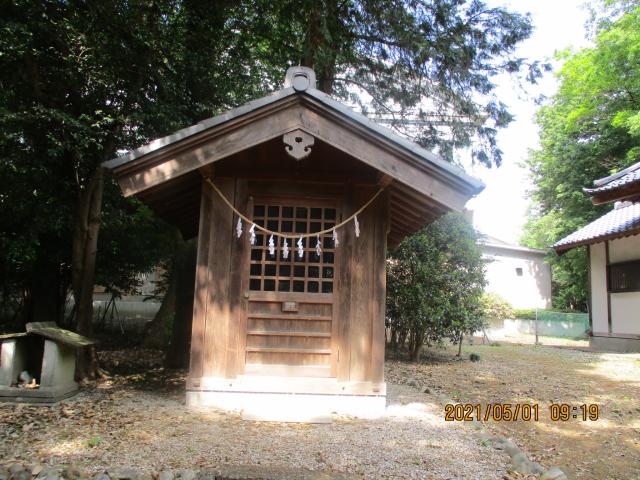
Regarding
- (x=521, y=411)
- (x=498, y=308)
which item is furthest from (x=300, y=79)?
(x=498, y=308)

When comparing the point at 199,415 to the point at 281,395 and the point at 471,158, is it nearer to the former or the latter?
the point at 281,395

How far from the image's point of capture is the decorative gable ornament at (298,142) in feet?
16.9

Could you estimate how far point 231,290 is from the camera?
5688 millimetres

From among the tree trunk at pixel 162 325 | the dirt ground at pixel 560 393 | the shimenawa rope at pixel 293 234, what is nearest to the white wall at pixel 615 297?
the dirt ground at pixel 560 393

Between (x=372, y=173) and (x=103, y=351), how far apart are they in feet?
30.3

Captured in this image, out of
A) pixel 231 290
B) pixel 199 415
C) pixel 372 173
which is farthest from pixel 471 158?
pixel 199 415

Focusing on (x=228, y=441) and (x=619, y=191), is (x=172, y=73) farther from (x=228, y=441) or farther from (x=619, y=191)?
(x=619, y=191)

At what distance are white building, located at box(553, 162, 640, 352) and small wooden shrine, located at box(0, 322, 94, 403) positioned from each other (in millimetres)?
13543

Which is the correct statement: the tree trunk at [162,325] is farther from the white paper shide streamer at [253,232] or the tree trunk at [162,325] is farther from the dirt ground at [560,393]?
the white paper shide streamer at [253,232]

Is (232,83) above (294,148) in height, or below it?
above

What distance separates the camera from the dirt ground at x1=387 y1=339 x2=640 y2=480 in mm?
5008

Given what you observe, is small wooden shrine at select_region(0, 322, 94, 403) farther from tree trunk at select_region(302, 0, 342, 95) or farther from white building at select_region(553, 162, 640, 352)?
white building at select_region(553, 162, 640, 352)

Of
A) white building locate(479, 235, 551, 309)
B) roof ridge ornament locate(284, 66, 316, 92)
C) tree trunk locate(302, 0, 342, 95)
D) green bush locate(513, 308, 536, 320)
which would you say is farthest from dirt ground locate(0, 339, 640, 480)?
white building locate(479, 235, 551, 309)

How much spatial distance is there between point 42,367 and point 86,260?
213 centimetres
